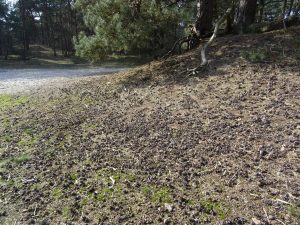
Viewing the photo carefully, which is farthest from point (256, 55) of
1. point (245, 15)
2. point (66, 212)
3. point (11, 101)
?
point (11, 101)

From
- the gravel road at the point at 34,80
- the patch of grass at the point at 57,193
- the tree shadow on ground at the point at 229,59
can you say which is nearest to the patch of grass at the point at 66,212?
the patch of grass at the point at 57,193

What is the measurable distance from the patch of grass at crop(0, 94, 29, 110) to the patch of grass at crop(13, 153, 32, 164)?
3.10 meters

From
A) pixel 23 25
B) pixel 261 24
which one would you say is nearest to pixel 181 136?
pixel 261 24

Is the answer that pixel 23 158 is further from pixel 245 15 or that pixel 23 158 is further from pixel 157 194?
pixel 245 15

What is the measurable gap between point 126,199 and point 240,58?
4.28 metres

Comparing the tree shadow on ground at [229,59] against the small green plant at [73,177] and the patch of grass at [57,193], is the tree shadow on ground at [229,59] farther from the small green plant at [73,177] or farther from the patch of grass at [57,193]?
the patch of grass at [57,193]

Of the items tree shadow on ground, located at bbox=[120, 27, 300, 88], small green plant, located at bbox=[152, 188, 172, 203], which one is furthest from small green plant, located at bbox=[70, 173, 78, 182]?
tree shadow on ground, located at bbox=[120, 27, 300, 88]

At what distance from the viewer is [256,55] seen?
5781 mm

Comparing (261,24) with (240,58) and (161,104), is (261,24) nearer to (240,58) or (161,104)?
(240,58)

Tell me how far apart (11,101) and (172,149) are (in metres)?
5.26

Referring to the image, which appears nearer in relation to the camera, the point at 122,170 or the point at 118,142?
the point at 122,170

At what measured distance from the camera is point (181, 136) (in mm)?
4016

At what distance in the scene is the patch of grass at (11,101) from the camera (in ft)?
22.7

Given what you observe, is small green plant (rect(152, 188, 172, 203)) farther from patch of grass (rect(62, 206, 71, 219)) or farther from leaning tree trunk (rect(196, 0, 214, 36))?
leaning tree trunk (rect(196, 0, 214, 36))
